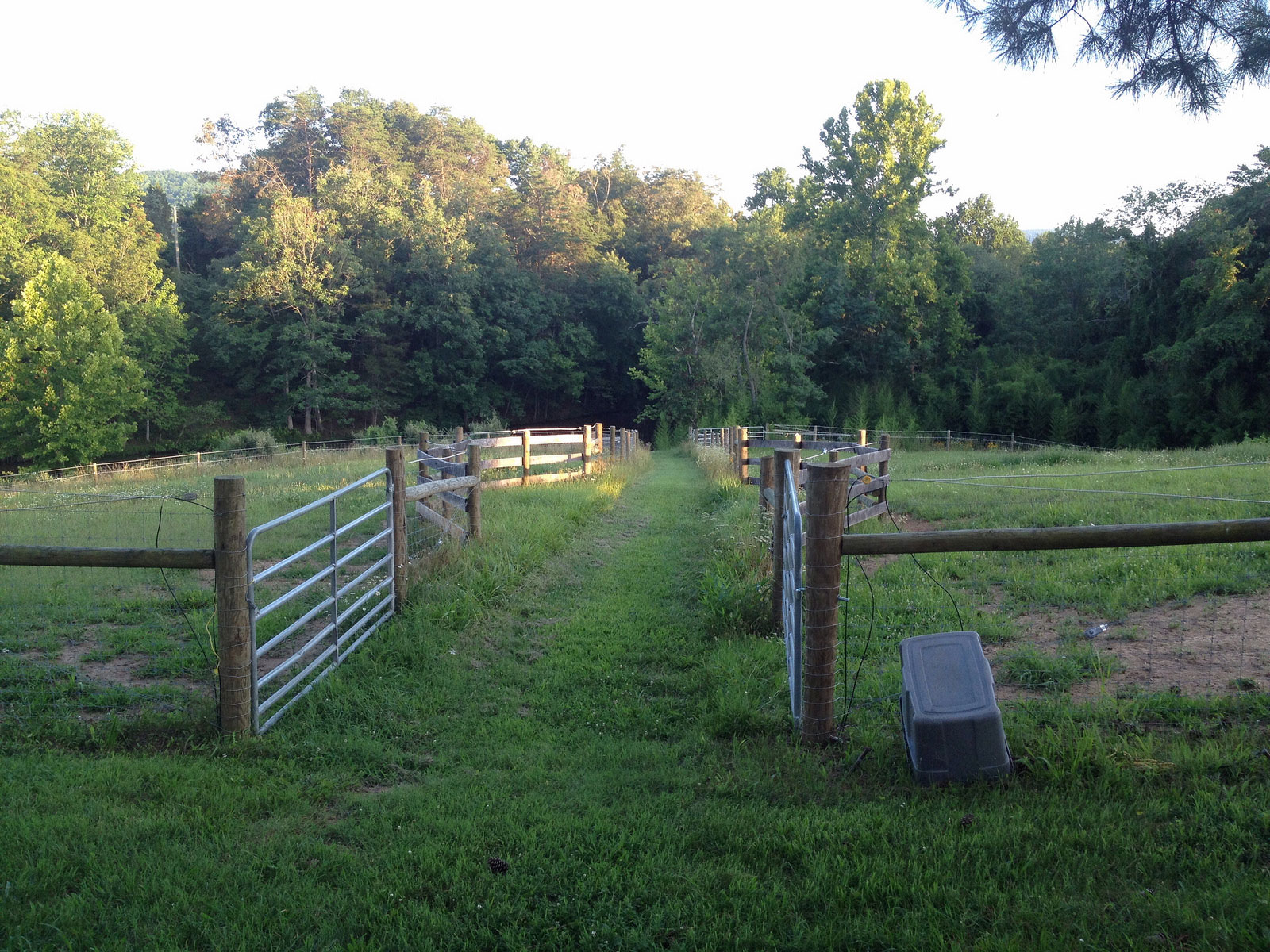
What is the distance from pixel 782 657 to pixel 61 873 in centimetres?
425

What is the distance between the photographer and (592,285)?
6012 cm

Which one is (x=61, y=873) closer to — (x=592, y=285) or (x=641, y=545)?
(x=641, y=545)

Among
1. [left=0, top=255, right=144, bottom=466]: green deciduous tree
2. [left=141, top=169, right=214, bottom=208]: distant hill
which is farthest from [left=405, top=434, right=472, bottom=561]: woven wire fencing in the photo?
[left=141, top=169, right=214, bottom=208]: distant hill

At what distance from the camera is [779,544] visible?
6965mm

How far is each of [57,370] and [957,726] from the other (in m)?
44.0

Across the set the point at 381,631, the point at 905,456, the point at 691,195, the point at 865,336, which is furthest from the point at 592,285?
the point at 381,631

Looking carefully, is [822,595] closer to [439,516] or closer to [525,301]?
[439,516]

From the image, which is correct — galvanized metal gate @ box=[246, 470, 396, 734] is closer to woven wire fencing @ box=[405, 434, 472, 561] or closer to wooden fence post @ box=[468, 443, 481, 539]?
woven wire fencing @ box=[405, 434, 472, 561]

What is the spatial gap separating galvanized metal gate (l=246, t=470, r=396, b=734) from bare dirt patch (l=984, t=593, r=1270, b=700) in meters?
4.35

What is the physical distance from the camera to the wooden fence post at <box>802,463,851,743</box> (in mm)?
4516

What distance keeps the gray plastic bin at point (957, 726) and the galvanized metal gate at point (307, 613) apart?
11.7ft

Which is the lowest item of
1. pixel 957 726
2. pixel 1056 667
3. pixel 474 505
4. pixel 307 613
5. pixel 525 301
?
pixel 1056 667

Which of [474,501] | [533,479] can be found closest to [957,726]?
[474,501]

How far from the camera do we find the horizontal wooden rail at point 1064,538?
4129mm
